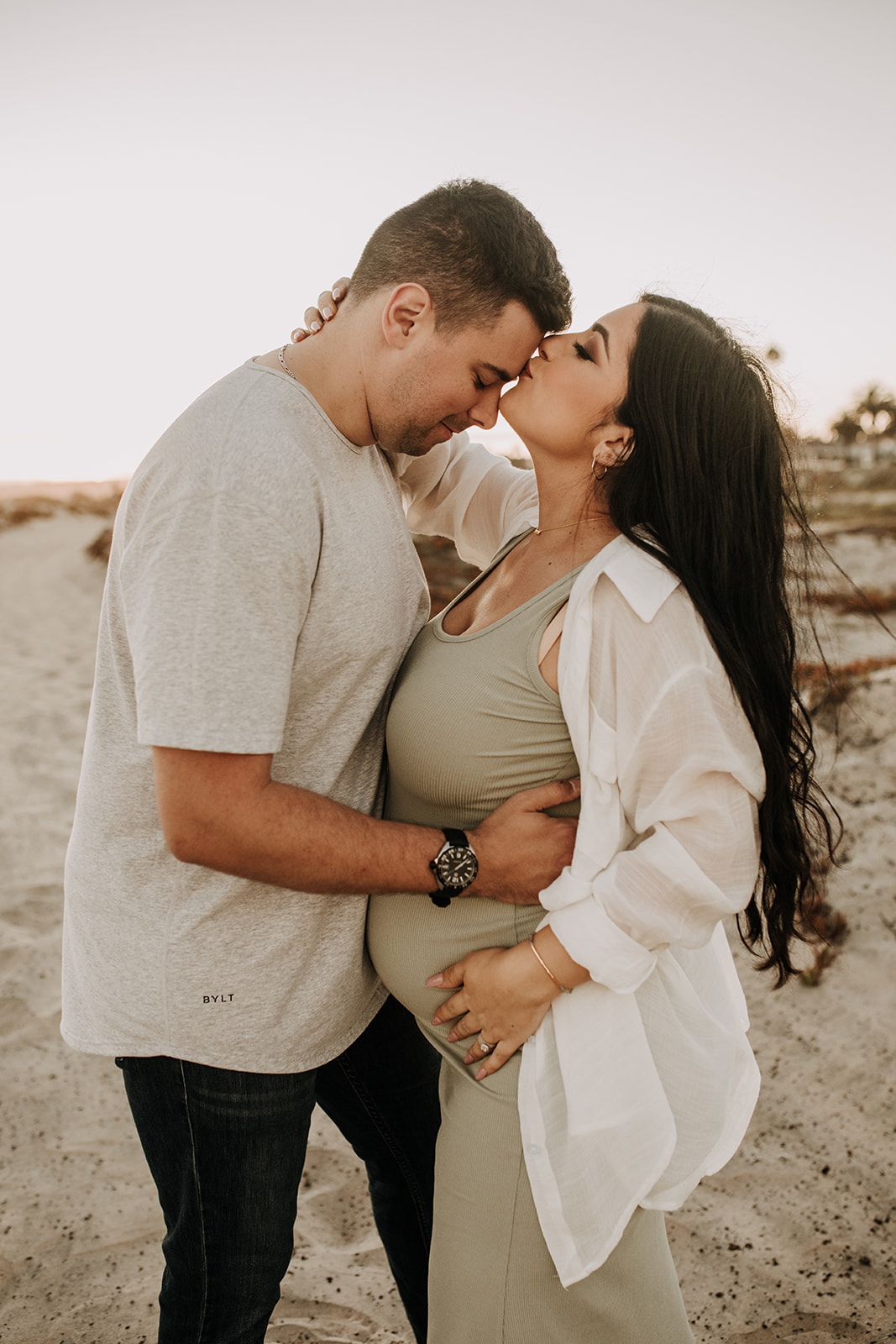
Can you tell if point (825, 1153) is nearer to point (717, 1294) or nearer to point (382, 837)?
point (717, 1294)

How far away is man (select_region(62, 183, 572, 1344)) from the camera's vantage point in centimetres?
141

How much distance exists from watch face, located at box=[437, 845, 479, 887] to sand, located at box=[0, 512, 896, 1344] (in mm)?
1003

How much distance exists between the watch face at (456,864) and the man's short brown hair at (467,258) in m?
1.07

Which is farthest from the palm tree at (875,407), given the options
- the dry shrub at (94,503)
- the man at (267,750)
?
the man at (267,750)

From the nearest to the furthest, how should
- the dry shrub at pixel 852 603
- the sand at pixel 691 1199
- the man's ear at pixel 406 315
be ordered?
the man's ear at pixel 406 315 → the sand at pixel 691 1199 → the dry shrub at pixel 852 603

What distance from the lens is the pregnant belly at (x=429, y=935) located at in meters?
1.70

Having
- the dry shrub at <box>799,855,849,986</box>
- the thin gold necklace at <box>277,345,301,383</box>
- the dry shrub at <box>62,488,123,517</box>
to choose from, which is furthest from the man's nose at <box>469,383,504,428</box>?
the dry shrub at <box>62,488,123,517</box>

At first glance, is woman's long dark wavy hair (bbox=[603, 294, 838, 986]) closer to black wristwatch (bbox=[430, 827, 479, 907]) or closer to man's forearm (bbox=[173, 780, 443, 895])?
black wristwatch (bbox=[430, 827, 479, 907])

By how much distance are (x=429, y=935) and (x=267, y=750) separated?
1.87 feet

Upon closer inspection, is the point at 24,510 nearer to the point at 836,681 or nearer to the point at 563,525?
the point at 836,681

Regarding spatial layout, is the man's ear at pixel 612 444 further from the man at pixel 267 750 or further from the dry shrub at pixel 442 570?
the dry shrub at pixel 442 570

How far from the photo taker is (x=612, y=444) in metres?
1.82

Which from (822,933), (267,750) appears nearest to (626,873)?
(267,750)

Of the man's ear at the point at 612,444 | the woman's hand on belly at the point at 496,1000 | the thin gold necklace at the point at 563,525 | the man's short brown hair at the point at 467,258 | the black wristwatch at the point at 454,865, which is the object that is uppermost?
the man's short brown hair at the point at 467,258
